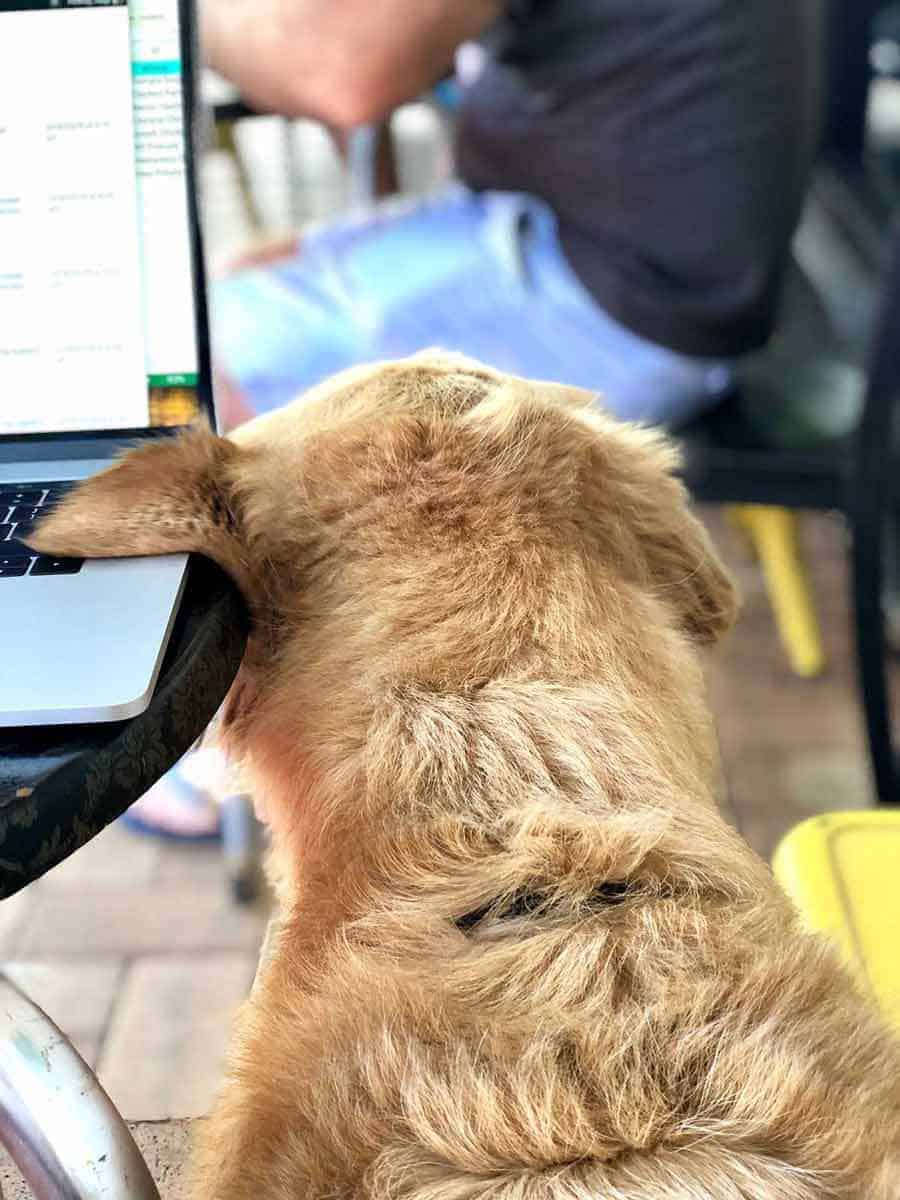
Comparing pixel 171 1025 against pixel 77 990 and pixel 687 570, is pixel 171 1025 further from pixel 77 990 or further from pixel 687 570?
pixel 687 570

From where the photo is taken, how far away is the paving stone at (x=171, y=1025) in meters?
1.26

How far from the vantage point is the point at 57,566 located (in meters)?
0.62

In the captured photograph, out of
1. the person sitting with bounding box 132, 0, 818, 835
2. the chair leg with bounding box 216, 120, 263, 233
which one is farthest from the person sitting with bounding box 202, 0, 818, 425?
the chair leg with bounding box 216, 120, 263, 233

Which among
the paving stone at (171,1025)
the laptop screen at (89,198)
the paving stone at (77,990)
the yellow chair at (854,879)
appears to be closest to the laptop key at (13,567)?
the laptop screen at (89,198)

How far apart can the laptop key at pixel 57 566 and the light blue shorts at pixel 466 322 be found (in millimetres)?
764

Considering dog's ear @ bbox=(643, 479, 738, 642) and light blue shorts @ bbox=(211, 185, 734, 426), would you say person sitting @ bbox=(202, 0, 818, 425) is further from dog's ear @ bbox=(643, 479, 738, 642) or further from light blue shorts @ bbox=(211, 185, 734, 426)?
dog's ear @ bbox=(643, 479, 738, 642)

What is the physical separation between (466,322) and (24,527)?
81 cm

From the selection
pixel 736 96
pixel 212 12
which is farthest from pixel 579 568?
pixel 212 12

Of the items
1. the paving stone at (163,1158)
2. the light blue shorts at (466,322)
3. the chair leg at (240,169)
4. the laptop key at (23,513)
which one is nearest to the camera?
the paving stone at (163,1158)

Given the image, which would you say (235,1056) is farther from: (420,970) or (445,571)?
(445,571)

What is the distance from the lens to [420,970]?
0.52 meters

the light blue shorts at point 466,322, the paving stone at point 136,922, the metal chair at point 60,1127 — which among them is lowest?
the paving stone at point 136,922

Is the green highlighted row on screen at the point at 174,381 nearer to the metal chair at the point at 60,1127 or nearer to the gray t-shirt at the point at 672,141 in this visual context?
the metal chair at the point at 60,1127

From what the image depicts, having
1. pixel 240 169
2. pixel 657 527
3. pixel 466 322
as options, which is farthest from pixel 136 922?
pixel 240 169
